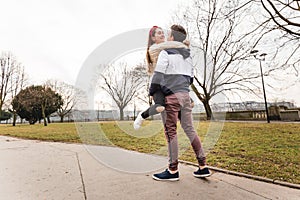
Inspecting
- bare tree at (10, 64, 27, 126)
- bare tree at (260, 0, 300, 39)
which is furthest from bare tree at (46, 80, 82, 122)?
bare tree at (260, 0, 300, 39)

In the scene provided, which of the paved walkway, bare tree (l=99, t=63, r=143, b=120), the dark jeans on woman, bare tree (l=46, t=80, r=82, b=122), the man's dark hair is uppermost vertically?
bare tree (l=46, t=80, r=82, b=122)

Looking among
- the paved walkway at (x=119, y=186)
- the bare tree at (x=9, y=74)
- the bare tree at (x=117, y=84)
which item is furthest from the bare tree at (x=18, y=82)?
the paved walkway at (x=119, y=186)

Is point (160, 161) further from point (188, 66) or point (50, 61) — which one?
point (50, 61)

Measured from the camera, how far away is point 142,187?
1.72 meters

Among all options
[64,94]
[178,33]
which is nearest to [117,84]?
[178,33]

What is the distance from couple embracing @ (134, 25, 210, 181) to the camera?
1.82 metres

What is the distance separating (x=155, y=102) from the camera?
1838mm

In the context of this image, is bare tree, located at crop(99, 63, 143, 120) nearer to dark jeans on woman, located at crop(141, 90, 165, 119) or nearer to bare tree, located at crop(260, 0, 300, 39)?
bare tree, located at crop(260, 0, 300, 39)

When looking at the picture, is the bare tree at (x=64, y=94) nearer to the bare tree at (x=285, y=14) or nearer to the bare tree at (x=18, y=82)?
the bare tree at (x=18, y=82)

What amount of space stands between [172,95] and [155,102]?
0.18 meters

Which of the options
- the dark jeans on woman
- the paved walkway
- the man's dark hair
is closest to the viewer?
the paved walkway

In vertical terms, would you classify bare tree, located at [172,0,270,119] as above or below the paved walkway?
above

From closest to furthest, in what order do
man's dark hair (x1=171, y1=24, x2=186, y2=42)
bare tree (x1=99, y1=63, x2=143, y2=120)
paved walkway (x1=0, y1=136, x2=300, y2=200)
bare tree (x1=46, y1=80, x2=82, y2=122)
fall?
paved walkway (x1=0, y1=136, x2=300, y2=200) < man's dark hair (x1=171, y1=24, x2=186, y2=42) < bare tree (x1=99, y1=63, x2=143, y2=120) < bare tree (x1=46, y1=80, x2=82, y2=122)

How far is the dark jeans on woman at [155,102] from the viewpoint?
5.89 feet
